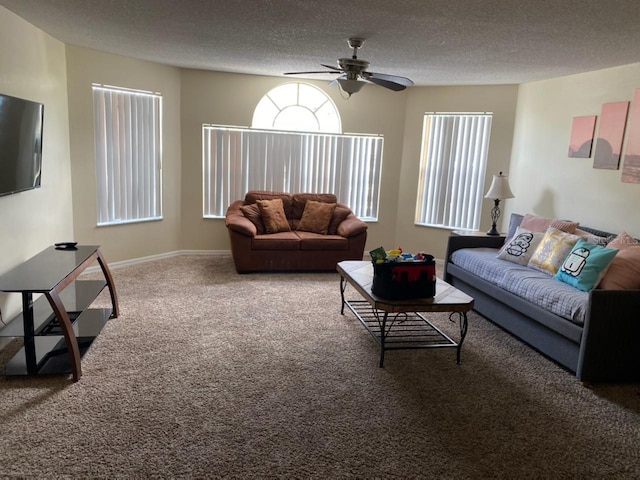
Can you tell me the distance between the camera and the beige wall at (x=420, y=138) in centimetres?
589

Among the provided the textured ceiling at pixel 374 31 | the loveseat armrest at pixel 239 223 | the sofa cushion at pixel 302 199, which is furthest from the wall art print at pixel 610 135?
the loveseat armrest at pixel 239 223

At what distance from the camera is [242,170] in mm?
6320

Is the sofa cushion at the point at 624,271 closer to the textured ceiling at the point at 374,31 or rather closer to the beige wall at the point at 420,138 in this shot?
the textured ceiling at the point at 374,31

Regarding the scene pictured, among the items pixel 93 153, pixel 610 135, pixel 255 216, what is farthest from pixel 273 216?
pixel 610 135

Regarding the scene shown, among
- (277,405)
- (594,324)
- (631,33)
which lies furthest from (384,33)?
(277,405)

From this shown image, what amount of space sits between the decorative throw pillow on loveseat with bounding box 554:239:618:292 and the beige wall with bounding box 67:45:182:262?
4527 mm

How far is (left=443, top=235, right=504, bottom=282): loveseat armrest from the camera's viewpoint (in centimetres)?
497

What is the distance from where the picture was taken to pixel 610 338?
3047 millimetres

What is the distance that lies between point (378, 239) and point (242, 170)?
2.16 meters

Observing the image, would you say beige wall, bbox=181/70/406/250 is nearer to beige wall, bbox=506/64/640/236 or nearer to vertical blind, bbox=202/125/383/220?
vertical blind, bbox=202/125/383/220

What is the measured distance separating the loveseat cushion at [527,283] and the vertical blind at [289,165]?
2.19 m

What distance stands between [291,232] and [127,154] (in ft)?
6.94

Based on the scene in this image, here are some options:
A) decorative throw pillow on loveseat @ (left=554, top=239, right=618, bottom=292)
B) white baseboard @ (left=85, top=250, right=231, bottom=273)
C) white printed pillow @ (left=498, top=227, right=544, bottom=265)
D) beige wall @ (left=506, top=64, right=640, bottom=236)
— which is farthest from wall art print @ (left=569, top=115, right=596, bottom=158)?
white baseboard @ (left=85, top=250, right=231, bottom=273)

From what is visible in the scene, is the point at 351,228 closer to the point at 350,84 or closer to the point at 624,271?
the point at 350,84
